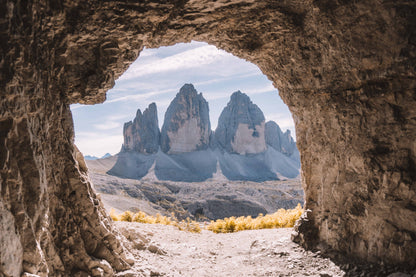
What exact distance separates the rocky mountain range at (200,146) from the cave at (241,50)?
62.7 meters

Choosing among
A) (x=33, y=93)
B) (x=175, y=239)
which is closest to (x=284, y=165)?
(x=175, y=239)

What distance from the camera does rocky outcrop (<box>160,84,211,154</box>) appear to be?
80.9 meters

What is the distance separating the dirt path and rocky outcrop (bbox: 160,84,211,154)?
72.5m

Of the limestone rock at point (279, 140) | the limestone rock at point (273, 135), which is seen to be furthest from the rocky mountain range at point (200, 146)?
the limestone rock at point (279, 140)

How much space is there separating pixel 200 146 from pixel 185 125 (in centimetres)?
765

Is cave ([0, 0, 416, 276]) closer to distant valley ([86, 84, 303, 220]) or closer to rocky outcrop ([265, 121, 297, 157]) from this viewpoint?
distant valley ([86, 84, 303, 220])

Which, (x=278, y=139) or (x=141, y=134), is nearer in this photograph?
(x=141, y=134)

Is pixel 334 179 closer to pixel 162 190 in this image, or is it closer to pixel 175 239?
pixel 175 239

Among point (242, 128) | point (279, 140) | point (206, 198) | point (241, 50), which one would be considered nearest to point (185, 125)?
point (242, 128)

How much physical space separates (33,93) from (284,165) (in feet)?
300

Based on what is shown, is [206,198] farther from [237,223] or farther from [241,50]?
[241,50]

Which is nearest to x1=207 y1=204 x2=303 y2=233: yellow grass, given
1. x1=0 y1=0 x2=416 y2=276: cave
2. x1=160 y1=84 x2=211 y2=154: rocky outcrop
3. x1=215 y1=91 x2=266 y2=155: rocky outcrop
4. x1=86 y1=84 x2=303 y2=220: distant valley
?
x1=0 y1=0 x2=416 y2=276: cave

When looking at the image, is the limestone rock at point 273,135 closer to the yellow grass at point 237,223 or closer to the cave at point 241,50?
the yellow grass at point 237,223

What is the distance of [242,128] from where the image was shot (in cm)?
8825
